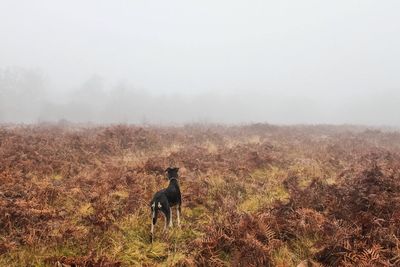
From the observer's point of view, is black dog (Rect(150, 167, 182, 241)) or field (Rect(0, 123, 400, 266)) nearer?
field (Rect(0, 123, 400, 266))

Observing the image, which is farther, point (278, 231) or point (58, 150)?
point (58, 150)

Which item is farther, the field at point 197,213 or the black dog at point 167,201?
the black dog at point 167,201

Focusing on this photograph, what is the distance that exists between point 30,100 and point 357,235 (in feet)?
226

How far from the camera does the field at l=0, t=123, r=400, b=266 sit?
6008 millimetres

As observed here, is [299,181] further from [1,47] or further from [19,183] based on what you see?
[1,47]

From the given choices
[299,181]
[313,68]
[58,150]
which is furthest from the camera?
[313,68]

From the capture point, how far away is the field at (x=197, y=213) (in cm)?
601

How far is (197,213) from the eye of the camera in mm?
8625

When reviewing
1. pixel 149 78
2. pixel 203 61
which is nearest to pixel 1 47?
pixel 149 78

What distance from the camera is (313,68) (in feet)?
456

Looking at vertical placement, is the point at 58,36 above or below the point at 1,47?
above

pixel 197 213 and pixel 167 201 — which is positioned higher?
pixel 167 201

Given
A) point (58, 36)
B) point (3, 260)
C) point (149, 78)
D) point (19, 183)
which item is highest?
point (58, 36)

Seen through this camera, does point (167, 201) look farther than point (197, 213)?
No
